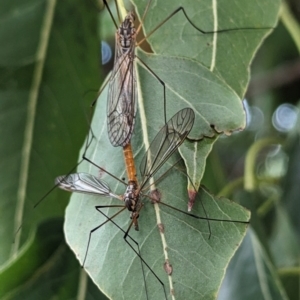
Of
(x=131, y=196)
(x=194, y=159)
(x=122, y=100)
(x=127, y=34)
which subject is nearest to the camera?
(x=194, y=159)

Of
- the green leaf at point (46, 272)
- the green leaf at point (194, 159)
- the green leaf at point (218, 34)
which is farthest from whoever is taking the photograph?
the green leaf at point (46, 272)

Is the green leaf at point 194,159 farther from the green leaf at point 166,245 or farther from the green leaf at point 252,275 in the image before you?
the green leaf at point 252,275

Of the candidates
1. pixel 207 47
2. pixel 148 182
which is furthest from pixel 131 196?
pixel 207 47

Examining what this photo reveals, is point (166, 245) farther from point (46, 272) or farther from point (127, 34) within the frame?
point (127, 34)

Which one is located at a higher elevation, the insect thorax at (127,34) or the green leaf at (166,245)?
the insect thorax at (127,34)

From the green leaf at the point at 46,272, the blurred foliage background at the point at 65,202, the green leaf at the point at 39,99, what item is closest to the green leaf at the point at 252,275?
the blurred foliage background at the point at 65,202

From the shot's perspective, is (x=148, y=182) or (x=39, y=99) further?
(x=39, y=99)

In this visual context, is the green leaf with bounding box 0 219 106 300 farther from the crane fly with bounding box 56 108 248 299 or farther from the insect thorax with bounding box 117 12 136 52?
the insect thorax with bounding box 117 12 136 52
